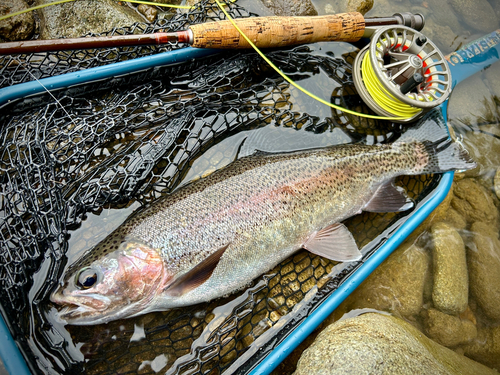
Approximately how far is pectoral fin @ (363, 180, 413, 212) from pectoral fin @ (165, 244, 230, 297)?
1.48 metres

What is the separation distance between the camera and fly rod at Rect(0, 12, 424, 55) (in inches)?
93.6

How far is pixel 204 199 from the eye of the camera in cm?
253

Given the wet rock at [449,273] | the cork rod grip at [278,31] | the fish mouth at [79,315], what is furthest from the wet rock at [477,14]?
the fish mouth at [79,315]

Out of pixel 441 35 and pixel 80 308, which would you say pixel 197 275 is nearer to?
pixel 80 308

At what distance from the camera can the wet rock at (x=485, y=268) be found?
3.22 meters

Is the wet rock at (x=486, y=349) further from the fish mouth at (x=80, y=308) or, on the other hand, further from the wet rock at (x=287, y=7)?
the wet rock at (x=287, y=7)

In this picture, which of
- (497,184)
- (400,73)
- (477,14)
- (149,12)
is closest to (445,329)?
(497,184)

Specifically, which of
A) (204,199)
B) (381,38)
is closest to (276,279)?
(204,199)

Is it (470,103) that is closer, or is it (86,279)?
(86,279)

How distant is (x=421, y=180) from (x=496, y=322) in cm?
161

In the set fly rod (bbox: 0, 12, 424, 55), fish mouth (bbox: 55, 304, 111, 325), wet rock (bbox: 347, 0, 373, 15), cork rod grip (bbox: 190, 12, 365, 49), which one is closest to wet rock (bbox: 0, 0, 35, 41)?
fly rod (bbox: 0, 12, 424, 55)

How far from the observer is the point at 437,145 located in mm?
3082

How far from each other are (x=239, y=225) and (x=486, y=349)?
279 centimetres

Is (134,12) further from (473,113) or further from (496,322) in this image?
(496,322)
